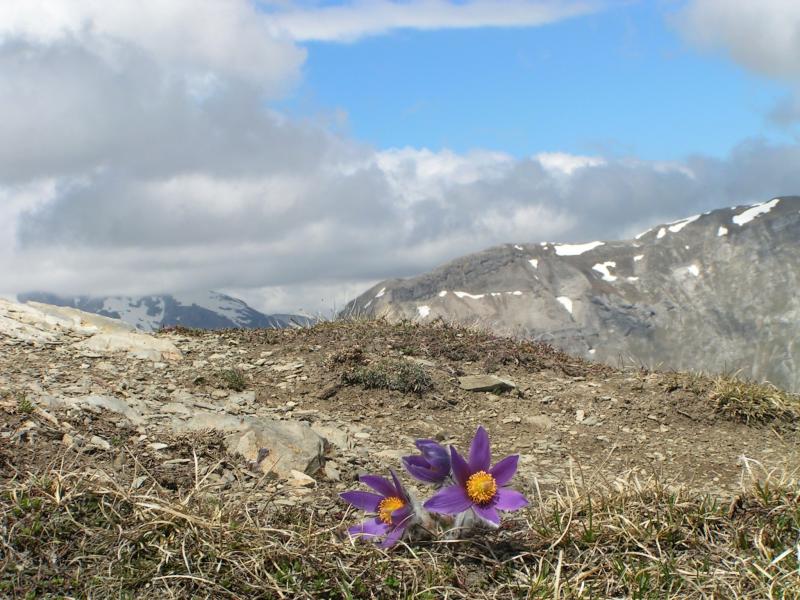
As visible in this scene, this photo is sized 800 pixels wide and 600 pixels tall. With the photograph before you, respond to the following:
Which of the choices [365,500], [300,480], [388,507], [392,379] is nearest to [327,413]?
[392,379]

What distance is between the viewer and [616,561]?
15.1ft

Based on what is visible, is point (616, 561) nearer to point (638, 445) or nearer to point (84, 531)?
point (84, 531)

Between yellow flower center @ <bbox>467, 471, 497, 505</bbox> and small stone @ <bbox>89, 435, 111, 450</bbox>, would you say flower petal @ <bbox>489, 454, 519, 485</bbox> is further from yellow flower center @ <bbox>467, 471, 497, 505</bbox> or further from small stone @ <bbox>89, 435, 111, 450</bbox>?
small stone @ <bbox>89, 435, 111, 450</bbox>

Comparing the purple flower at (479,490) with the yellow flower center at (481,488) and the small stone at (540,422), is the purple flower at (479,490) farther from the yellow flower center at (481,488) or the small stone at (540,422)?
the small stone at (540,422)

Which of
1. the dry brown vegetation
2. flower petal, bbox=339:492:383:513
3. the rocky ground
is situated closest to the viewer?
the dry brown vegetation

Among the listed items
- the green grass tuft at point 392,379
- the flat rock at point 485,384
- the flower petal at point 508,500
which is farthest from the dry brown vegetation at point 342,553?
the flat rock at point 485,384

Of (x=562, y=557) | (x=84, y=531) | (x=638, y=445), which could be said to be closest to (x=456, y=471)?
(x=562, y=557)

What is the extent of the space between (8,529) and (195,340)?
23.3 ft

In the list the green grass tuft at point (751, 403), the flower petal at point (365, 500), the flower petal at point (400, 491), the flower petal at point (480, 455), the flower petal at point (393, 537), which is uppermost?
the flower petal at point (480, 455)

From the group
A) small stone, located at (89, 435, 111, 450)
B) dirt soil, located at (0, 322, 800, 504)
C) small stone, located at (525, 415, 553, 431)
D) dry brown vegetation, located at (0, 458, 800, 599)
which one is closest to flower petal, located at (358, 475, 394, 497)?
dry brown vegetation, located at (0, 458, 800, 599)

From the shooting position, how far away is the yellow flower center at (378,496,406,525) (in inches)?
182

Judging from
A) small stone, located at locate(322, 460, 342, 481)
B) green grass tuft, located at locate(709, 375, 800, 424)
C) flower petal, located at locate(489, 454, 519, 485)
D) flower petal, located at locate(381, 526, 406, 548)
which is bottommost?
green grass tuft, located at locate(709, 375, 800, 424)

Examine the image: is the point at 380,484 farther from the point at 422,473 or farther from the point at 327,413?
the point at 327,413

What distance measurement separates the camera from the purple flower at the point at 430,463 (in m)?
4.46
